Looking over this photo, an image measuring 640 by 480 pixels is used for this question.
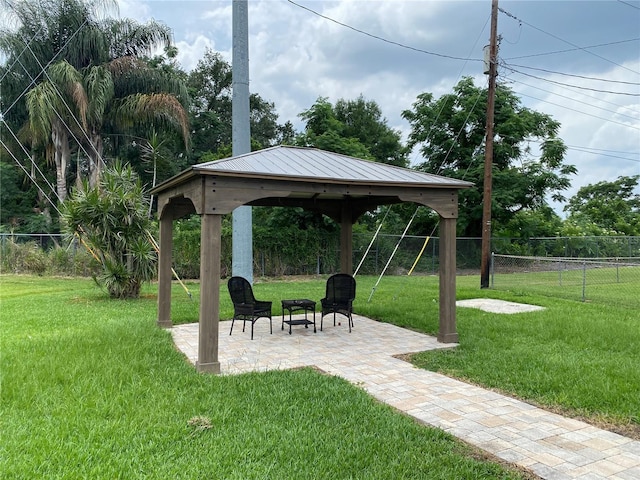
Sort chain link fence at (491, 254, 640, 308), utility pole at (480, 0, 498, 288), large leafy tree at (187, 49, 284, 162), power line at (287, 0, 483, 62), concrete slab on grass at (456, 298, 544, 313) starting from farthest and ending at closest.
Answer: large leafy tree at (187, 49, 284, 162), utility pole at (480, 0, 498, 288), power line at (287, 0, 483, 62), chain link fence at (491, 254, 640, 308), concrete slab on grass at (456, 298, 544, 313)

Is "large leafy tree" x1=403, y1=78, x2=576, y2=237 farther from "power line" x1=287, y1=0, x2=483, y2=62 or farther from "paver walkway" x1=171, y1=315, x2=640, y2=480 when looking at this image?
"paver walkway" x1=171, y1=315, x2=640, y2=480

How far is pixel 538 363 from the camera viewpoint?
5.70 meters

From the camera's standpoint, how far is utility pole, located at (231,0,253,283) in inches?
466

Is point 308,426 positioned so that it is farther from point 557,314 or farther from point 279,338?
point 557,314

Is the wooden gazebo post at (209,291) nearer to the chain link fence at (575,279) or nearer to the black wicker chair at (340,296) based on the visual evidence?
the black wicker chair at (340,296)

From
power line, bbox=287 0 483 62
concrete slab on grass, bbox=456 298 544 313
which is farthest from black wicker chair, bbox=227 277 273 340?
power line, bbox=287 0 483 62

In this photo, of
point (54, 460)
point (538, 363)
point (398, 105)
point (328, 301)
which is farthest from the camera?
point (398, 105)

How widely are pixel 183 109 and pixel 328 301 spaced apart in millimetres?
16011

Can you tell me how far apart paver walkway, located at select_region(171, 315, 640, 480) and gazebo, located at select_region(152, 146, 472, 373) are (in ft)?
2.12

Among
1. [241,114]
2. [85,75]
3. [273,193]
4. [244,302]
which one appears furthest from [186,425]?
[85,75]

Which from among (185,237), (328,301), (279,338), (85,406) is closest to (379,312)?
(328,301)

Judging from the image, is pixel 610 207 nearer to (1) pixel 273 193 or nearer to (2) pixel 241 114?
(2) pixel 241 114

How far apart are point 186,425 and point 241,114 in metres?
9.41

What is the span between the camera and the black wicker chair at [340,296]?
25.3 ft
